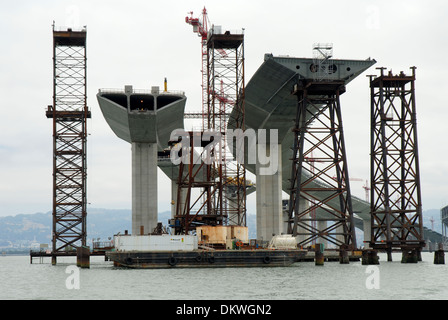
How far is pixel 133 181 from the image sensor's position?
113 m

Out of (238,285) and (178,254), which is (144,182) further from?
(238,285)

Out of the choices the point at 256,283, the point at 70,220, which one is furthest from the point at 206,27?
the point at 256,283

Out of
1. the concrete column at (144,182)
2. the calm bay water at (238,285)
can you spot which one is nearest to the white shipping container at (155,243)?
the calm bay water at (238,285)

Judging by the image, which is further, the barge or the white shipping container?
the white shipping container

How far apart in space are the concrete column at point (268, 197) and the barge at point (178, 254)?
49.2m

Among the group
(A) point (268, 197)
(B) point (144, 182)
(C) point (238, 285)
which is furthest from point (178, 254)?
(A) point (268, 197)

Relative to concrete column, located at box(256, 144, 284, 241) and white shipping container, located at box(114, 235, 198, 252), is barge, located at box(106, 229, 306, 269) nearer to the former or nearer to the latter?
white shipping container, located at box(114, 235, 198, 252)

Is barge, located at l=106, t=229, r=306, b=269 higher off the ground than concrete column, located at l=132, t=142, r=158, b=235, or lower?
lower

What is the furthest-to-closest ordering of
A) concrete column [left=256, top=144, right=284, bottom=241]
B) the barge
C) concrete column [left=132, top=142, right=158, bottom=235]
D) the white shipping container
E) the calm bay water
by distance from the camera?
concrete column [left=256, top=144, right=284, bottom=241] → concrete column [left=132, top=142, right=158, bottom=235] → the white shipping container → the barge → the calm bay water

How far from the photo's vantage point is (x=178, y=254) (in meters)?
75.6

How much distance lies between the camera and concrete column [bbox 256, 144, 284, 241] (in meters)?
128

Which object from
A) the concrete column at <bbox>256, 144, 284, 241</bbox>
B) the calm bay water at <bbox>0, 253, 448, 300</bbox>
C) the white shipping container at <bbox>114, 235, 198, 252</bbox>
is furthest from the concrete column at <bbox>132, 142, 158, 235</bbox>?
the calm bay water at <bbox>0, 253, 448, 300</bbox>

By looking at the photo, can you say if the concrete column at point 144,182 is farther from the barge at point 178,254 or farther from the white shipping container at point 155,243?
the white shipping container at point 155,243
